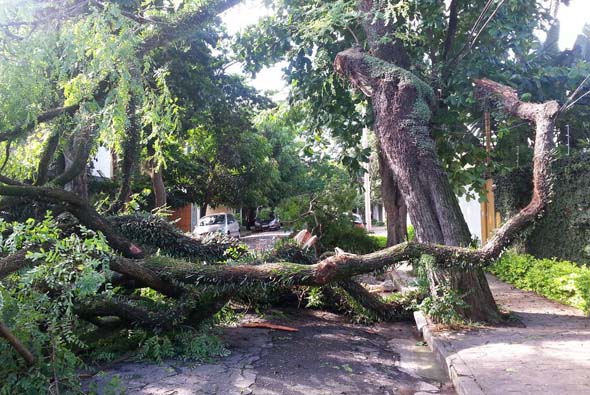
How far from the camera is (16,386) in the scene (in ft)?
14.1

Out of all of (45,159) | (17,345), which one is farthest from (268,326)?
(45,159)

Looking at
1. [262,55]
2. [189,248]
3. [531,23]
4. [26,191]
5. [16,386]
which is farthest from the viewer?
[262,55]

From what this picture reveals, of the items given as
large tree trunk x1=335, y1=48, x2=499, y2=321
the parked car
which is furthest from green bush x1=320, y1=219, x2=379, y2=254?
the parked car

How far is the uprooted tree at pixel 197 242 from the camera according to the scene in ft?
21.1

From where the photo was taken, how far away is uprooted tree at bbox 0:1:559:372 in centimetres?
643

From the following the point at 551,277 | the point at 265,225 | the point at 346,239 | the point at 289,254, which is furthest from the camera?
the point at 265,225

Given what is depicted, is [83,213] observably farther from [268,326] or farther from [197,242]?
[268,326]

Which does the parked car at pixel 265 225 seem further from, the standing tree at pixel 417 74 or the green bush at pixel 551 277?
the standing tree at pixel 417 74

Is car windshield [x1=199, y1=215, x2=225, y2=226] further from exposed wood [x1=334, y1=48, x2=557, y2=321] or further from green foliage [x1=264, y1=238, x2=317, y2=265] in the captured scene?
exposed wood [x1=334, y1=48, x2=557, y2=321]

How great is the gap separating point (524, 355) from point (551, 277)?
4609 mm

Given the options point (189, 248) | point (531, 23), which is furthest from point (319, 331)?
point (531, 23)

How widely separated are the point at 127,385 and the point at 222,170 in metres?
21.3

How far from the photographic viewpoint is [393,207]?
1545cm

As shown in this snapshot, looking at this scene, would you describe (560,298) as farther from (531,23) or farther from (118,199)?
(118,199)
